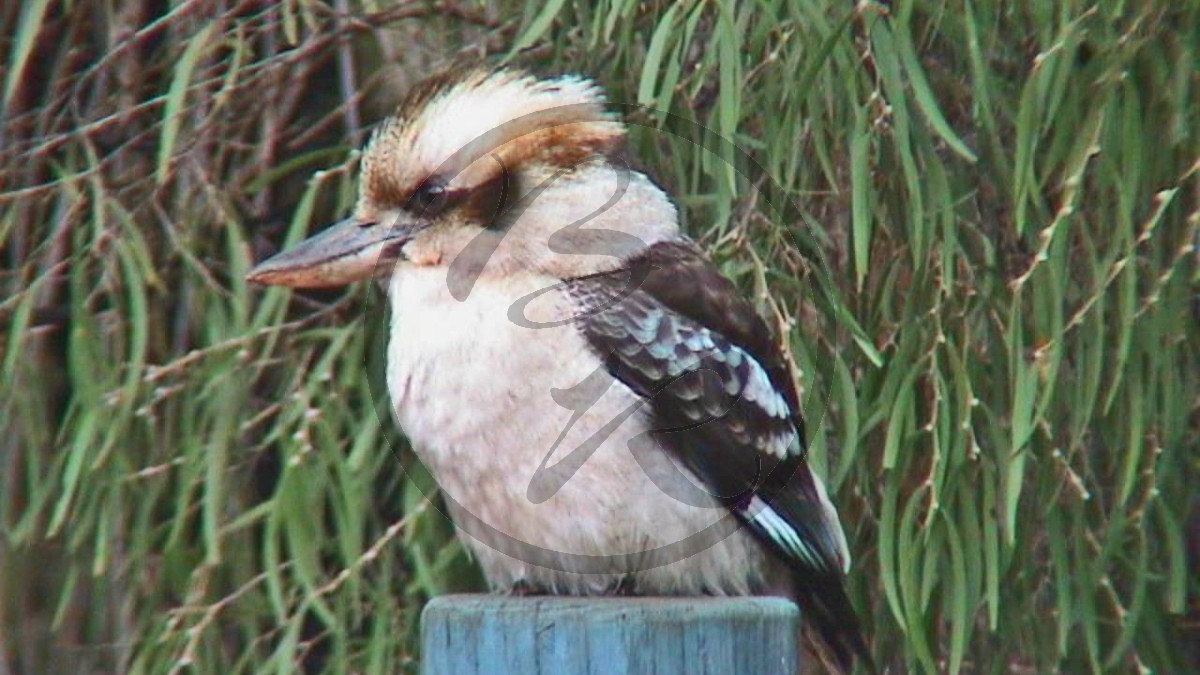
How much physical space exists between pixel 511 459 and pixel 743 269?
0.41 metres

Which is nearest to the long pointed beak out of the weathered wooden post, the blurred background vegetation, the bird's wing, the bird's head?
the bird's head

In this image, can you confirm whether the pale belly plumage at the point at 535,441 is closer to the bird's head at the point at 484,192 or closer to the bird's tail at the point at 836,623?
the bird's head at the point at 484,192

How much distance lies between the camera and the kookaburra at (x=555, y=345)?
1.57 meters

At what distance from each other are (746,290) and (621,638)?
0.69 metres

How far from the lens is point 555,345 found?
1.58m

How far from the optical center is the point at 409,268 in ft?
5.38

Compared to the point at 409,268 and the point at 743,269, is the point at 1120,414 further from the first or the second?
the point at 409,268

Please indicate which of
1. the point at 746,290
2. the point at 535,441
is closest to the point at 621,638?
the point at 535,441

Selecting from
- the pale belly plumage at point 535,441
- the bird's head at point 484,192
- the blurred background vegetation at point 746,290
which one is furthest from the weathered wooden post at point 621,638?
the blurred background vegetation at point 746,290

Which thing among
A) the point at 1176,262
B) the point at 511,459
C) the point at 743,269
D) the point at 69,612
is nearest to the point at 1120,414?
the point at 1176,262

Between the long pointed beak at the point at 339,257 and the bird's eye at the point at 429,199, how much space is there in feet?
0.05

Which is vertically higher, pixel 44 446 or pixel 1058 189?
pixel 1058 189

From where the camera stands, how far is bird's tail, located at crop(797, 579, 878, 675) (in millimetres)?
1760

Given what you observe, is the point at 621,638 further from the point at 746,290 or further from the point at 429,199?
the point at 746,290
